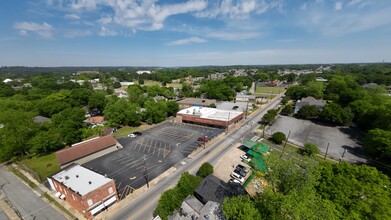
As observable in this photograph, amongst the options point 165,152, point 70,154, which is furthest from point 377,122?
point 70,154

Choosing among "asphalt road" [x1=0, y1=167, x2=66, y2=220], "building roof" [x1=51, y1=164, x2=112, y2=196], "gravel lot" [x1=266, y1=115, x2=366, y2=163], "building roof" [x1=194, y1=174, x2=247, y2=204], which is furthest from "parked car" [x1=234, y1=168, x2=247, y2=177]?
"asphalt road" [x1=0, y1=167, x2=66, y2=220]

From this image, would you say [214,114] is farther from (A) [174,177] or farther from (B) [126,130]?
(A) [174,177]

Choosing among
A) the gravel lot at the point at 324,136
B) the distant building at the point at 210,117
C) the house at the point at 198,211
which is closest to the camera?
the house at the point at 198,211

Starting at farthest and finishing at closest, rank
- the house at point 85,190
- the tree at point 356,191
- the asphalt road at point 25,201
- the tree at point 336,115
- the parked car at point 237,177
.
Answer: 1. the tree at point 336,115
2. the parked car at point 237,177
3. the asphalt road at point 25,201
4. the house at point 85,190
5. the tree at point 356,191

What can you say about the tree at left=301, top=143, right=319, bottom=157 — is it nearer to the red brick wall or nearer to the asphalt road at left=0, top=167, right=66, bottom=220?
the red brick wall

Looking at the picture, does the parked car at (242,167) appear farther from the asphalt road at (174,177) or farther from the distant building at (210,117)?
the distant building at (210,117)

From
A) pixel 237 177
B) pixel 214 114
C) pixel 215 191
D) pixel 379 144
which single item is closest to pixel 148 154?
pixel 237 177

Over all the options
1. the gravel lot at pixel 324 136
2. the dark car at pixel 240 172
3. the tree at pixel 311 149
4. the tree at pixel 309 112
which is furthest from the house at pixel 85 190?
the tree at pixel 309 112
